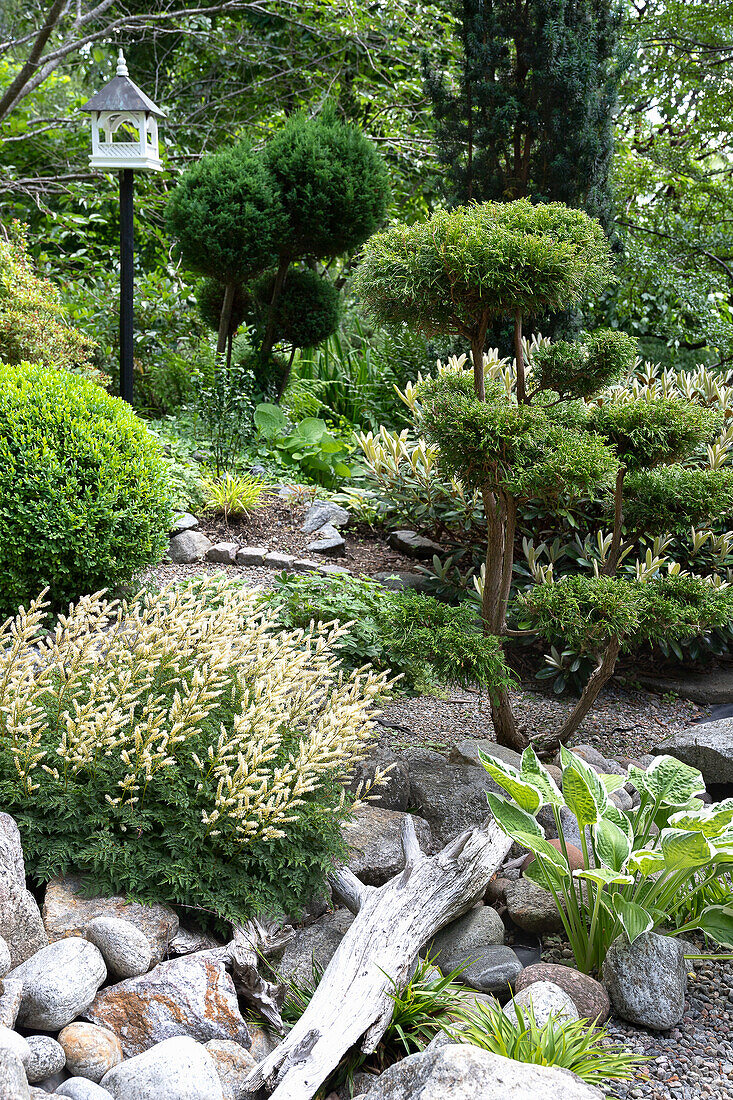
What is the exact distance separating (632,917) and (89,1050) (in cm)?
143

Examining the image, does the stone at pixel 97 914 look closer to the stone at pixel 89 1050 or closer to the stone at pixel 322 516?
the stone at pixel 89 1050

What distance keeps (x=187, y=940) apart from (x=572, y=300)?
254 centimetres

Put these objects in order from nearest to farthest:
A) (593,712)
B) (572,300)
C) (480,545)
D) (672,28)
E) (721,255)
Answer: (572,300) < (593,712) < (480,545) < (672,28) < (721,255)

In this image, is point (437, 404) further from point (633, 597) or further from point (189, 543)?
point (189, 543)

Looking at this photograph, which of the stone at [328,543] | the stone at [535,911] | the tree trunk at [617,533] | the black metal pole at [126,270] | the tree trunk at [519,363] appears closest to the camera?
the stone at [535,911]

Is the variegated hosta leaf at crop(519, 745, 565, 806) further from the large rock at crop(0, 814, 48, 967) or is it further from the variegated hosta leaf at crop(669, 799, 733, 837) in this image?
the large rock at crop(0, 814, 48, 967)

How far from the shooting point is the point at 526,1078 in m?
1.77

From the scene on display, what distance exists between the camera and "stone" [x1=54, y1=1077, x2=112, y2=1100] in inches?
75.7

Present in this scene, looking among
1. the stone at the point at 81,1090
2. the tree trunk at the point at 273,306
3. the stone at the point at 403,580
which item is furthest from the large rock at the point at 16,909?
the tree trunk at the point at 273,306

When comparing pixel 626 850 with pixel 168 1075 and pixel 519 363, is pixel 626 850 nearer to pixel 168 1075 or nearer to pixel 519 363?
pixel 168 1075

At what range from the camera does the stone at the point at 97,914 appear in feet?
7.63

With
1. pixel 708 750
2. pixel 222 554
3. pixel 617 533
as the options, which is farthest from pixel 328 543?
pixel 708 750

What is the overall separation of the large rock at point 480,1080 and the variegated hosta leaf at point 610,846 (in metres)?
0.76

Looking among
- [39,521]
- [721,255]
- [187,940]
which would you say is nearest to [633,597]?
[187,940]
